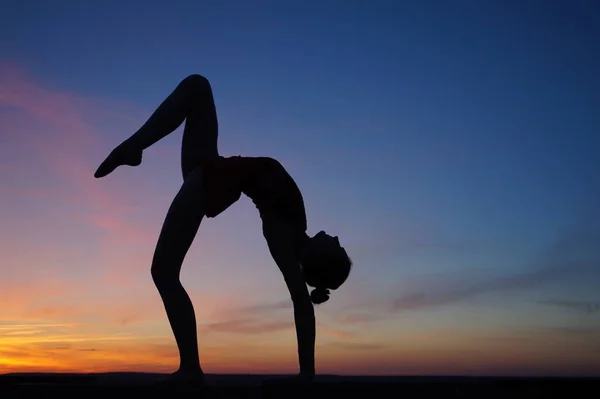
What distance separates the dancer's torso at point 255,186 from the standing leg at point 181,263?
11cm

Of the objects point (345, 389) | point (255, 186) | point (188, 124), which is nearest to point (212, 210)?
point (255, 186)

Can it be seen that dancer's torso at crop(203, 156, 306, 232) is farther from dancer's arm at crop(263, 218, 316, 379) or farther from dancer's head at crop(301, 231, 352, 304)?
dancer's head at crop(301, 231, 352, 304)

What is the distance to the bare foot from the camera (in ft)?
16.1

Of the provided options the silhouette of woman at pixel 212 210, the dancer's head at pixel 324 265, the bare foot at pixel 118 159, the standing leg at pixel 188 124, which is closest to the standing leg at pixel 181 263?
the silhouette of woman at pixel 212 210

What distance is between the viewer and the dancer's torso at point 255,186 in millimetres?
5035

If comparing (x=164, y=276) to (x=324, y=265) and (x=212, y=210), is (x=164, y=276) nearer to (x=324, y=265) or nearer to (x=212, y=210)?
(x=212, y=210)

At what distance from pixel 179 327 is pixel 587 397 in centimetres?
304

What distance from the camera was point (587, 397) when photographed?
15.8 ft

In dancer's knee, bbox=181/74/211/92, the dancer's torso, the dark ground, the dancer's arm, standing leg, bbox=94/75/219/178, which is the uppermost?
dancer's knee, bbox=181/74/211/92

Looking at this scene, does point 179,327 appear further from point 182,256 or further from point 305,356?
point 305,356

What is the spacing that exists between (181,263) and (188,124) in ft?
3.89

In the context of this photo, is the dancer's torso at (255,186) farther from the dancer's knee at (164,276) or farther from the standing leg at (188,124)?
the dancer's knee at (164,276)

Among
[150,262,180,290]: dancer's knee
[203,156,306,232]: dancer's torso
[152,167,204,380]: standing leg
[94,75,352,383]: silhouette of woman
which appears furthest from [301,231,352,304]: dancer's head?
[150,262,180,290]: dancer's knee

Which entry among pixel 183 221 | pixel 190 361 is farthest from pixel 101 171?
pixel 190 361
